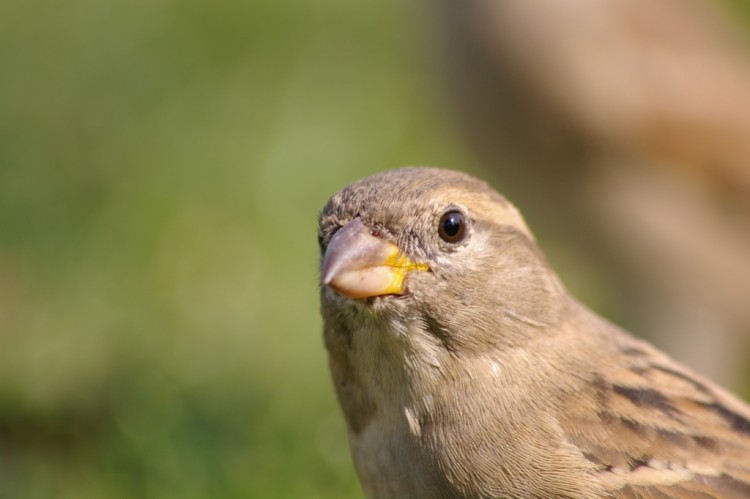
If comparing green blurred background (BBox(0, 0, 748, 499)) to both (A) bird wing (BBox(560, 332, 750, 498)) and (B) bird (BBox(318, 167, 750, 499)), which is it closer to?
(B) bird (BBox(318, 167, 750, 499))

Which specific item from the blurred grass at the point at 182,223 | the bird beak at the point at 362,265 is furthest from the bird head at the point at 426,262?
the blurred grass at the point at 182,223

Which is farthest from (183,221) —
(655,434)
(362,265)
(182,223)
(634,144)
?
(655,434)

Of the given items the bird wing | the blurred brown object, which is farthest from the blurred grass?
the bird wing

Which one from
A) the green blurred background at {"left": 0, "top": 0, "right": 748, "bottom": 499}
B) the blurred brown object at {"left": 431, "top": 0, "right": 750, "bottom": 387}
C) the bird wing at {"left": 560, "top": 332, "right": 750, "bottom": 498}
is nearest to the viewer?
the bird wing at {"left": 560, "top": 332, "right": 750, "bottom": 498}

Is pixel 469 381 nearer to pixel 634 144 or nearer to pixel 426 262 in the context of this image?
pixel 426 262

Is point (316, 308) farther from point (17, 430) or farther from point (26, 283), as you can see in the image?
point (17, 430)

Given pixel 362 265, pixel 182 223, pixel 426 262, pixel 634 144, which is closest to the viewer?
pixel 362 265

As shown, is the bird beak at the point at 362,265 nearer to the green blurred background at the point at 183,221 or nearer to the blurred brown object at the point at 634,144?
the green blurred background at the point at 183,221
